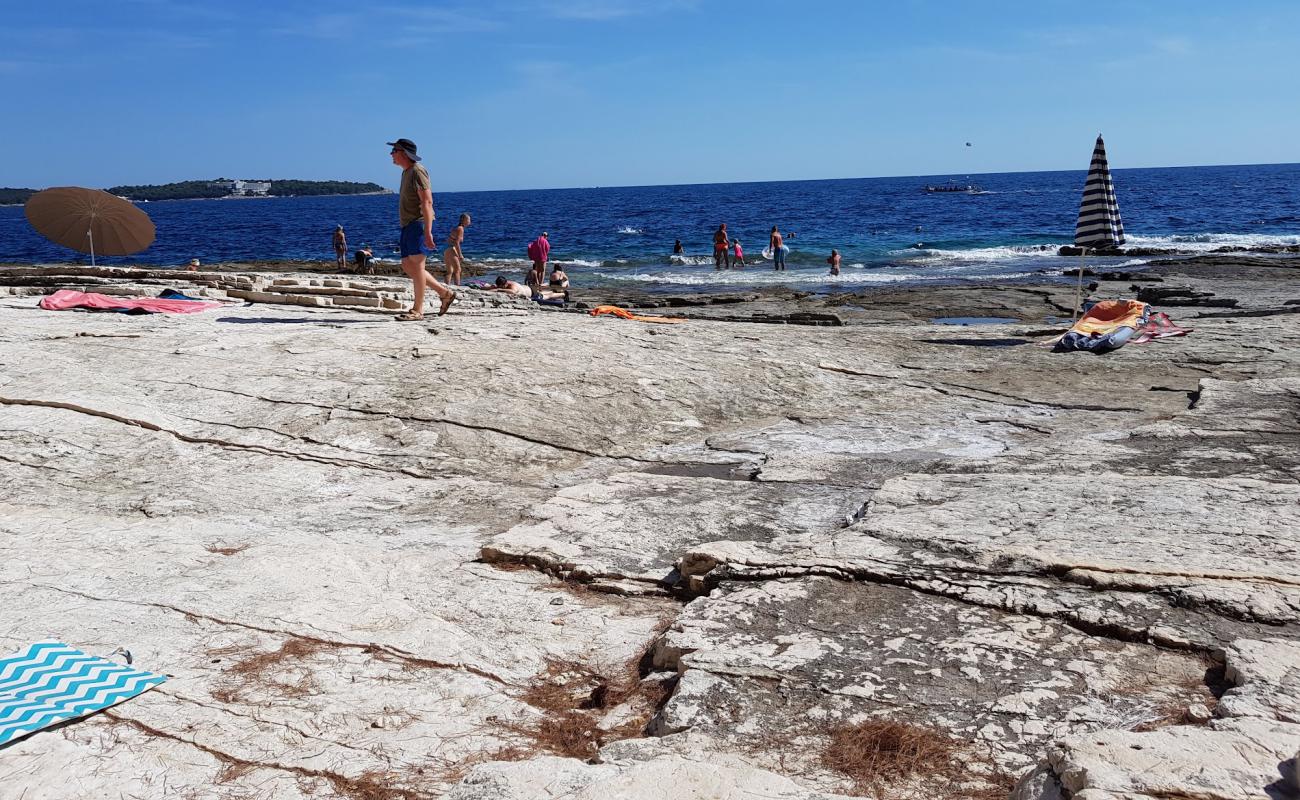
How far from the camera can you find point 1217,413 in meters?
6.39

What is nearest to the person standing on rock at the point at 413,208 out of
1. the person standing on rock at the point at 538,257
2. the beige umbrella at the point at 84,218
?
the beige umbrella at the point at 84,218

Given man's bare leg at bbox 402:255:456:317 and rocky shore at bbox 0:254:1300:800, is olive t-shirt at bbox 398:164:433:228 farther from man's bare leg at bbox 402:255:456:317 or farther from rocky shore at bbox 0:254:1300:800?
rocky shore at bbox 0:254:1300:800

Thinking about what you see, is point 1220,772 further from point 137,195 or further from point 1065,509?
point 137,195

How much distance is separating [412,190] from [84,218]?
6.80 metres

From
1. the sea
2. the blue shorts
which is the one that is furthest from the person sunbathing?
the sea

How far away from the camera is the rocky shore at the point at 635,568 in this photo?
2676 millimetres

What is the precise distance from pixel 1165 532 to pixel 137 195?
8107 inches

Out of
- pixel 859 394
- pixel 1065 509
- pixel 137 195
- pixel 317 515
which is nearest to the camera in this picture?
pixel 1065 509

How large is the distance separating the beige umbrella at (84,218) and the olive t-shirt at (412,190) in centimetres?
605

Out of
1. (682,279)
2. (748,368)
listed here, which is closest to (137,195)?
(682,279)

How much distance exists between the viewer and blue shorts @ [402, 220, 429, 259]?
8.47 metres

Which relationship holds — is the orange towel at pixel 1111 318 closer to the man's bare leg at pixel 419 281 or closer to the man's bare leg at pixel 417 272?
the man's bare leg at pixel 419 281

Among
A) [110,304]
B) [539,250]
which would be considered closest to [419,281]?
[110,304]

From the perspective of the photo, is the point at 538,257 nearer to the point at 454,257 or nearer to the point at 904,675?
the point at 454,257
